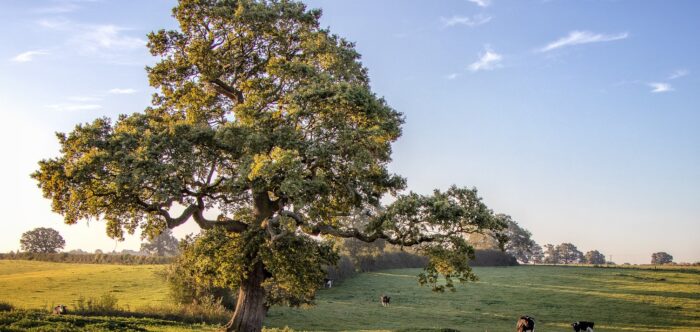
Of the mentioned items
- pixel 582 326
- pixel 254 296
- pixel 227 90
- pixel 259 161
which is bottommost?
pixel 582 326

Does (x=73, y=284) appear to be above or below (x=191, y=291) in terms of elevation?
below

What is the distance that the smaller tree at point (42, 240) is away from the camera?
11912 centimetres

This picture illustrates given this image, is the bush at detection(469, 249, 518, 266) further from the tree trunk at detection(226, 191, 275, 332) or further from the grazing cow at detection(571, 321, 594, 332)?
the tree trunk at detection(226, 191, 275, 332)

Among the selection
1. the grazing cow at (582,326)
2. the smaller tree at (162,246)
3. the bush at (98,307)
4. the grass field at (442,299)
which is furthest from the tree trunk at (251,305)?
the smaller tree at (162,246)

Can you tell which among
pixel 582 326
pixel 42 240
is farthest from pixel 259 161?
pixel 42 240

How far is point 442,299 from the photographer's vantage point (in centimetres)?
5878

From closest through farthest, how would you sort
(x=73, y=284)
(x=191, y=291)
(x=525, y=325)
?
1. (x=525, y=325)
2. (x=191, y=291)
3. (x=73, y=284)

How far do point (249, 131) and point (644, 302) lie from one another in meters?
52.7

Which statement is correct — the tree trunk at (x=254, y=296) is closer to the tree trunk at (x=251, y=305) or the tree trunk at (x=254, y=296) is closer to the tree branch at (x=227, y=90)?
the tree trunk at (x=251, y=305)

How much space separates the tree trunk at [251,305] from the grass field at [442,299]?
4178 mm

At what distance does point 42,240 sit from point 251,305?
121838mm

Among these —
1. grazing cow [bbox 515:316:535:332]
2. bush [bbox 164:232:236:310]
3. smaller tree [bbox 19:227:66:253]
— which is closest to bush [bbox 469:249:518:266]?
grazing cow [bbox 515:316:535:332]

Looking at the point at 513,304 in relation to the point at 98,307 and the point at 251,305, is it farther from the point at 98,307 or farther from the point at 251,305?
the point at 98,307

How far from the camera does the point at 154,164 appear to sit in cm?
2138
